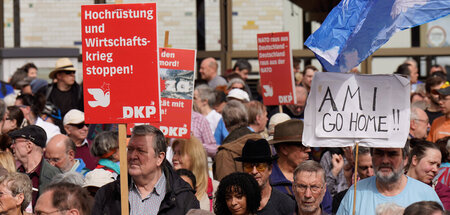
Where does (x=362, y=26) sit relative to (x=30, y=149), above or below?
above

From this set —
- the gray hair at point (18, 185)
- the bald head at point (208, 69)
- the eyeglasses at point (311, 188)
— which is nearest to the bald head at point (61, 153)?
the gray hair at point (18, 185)

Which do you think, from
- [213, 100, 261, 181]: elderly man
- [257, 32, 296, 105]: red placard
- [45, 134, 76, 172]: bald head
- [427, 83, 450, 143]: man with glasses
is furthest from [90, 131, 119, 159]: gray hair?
[427, 83, 450, 143]: man with glasses

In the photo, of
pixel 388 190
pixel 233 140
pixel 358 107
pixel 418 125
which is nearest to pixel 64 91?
pixel 233 140

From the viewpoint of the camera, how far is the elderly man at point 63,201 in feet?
19.2

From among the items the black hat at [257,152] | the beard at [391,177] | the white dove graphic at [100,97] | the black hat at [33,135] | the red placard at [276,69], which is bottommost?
the beard at [391,177]

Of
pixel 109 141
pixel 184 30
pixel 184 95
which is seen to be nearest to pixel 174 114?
pixel 184 95

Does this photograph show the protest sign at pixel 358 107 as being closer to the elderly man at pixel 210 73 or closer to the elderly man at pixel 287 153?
the elderly man at pixel 287 153

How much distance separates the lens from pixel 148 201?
6406 millimetres

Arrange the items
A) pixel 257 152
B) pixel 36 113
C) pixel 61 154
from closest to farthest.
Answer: pixel 257 152 → pixel 61 154 → pixel 36 113

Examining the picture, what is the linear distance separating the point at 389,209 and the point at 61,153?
371cm

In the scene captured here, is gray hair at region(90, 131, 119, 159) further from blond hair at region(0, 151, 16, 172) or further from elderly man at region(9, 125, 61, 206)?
blond hair at region(0, 151, 16, 172)

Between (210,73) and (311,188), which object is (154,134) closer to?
(311,188)

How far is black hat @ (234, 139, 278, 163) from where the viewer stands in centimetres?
762

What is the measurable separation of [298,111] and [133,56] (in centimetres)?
608
